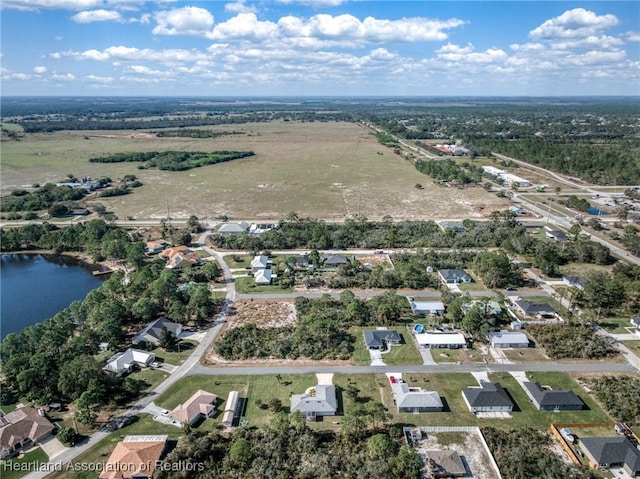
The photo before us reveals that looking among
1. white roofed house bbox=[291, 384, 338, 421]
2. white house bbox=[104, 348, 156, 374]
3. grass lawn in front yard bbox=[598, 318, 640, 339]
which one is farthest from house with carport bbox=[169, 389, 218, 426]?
grass lawn in front yard bbox=[598, 318, 640, 339]

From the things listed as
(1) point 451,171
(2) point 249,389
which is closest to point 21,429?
(2) point 249,389

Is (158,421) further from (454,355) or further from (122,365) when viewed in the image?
(454,355)

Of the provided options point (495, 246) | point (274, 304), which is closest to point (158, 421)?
point (274, 304)

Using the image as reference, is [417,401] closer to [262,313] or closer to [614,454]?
[614,454]

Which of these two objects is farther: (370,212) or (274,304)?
(370,212)

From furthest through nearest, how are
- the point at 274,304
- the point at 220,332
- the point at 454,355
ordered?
the point at 274,304
the point at 220,332
the point at 454,355

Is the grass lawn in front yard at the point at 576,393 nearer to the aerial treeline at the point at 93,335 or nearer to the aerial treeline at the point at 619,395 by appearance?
the aerial treeline at the point at 619,395
